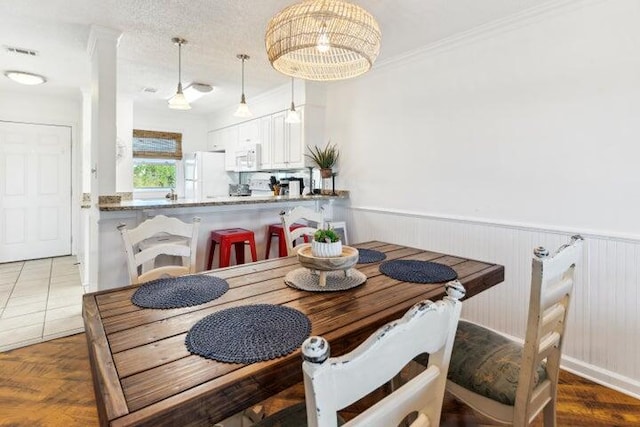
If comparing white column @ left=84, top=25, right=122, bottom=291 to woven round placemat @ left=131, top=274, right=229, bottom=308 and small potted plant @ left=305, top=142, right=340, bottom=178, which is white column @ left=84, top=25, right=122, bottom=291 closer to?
woven round placemat @ left=131, top=274, right=229, bottom=308

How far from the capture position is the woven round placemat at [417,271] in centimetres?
162

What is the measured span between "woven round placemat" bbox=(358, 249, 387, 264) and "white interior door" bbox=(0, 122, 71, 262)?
527cm

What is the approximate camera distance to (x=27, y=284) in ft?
12.8

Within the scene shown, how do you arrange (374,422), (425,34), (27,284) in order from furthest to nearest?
(27,284) → (425,34) → (374,422)

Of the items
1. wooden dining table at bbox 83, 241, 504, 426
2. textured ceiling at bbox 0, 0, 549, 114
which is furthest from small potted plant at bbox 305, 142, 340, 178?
wooden dining table at bbox 83, 241, 504, 426

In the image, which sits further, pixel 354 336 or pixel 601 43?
pixel 601 43

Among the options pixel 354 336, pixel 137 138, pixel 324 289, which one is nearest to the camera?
pixel 354 336

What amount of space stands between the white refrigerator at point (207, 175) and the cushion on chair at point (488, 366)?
16.1 ft

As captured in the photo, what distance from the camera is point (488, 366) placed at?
1.38 m

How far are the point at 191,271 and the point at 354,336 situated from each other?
1.20m

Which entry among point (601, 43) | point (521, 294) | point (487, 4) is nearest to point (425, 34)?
point (487, 4)

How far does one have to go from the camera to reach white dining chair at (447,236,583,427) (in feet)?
3.88

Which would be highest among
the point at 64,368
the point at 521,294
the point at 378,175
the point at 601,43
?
the point at 601,43

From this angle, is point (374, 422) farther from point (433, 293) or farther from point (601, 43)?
point (601, 43)
